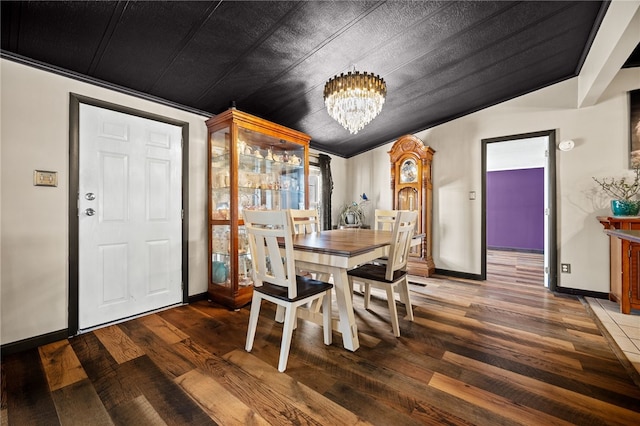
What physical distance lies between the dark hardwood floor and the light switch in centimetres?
122

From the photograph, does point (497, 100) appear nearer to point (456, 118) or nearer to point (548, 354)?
point (456, 118)

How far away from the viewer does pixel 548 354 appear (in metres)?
1.86

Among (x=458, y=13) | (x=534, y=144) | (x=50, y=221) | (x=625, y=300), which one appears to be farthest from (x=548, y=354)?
(x=534, y=144)

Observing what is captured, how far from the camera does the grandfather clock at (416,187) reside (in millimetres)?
4027

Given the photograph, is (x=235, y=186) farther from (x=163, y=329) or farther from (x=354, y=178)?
(x=354, y=178)

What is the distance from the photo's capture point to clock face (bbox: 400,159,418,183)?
163 inches

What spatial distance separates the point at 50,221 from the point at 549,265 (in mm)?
5191

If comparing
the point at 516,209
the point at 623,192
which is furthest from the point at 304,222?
the point at 516,209

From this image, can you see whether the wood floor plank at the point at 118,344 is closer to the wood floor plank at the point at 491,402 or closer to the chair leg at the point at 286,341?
the chair leg at the point at 286,341

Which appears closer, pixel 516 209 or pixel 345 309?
pixel 345 309

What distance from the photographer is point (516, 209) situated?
257 inches

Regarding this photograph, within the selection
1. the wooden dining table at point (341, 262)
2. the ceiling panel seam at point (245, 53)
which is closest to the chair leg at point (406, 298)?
the wooden dining table at point (341, 262)

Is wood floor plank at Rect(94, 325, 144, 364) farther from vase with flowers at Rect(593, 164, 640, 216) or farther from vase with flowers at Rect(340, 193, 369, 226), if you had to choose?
vase with flowers at Rect(593, 164, 640, 216)

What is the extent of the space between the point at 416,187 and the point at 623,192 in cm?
223
